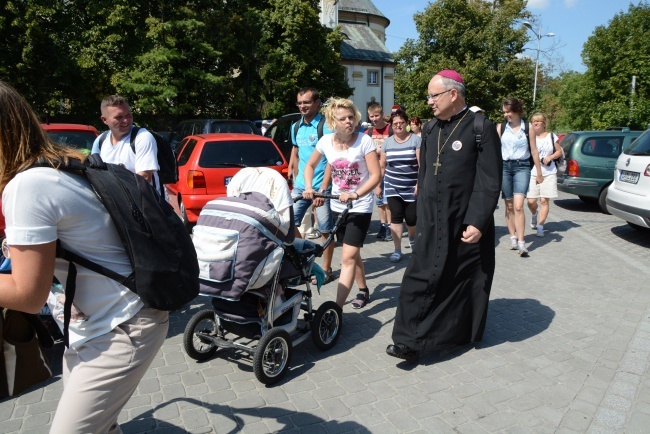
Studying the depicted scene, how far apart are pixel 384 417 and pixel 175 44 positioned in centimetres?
2555

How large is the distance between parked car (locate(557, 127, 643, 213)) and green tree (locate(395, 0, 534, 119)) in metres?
35.3

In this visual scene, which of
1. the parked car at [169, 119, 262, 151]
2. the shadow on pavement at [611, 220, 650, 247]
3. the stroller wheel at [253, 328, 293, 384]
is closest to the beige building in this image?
the parked car at [169, 119, 262, 151]

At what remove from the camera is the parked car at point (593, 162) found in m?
11.6

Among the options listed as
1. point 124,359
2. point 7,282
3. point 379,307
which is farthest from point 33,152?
point 379,307

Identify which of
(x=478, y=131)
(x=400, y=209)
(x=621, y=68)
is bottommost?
(x=400, y=209)

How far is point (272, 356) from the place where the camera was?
3938mm

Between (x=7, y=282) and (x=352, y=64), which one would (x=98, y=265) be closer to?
(x=7, y=282)

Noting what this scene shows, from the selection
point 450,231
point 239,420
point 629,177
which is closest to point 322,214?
point 450,231

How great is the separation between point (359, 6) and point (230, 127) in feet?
181

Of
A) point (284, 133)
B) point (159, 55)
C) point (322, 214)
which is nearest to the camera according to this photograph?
point (322, 214)

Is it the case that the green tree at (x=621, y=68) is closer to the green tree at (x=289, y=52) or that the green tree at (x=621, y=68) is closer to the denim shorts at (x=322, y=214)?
the green tree at (x=289, y=52)

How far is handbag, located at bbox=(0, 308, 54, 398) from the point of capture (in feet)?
7.48

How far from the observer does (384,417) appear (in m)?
3.50

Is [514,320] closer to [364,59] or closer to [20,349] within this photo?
[20,349]
